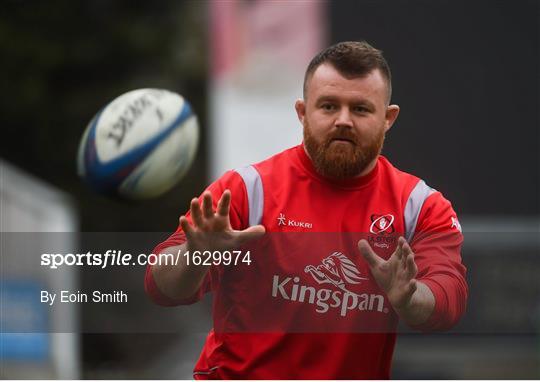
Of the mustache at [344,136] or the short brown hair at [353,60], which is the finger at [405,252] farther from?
the short brown hair at [353,60]

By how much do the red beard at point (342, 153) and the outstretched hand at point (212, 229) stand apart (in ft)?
1.53

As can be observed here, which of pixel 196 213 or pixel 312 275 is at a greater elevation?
pixel 196 213

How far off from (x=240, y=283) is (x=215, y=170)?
10577 millimetres

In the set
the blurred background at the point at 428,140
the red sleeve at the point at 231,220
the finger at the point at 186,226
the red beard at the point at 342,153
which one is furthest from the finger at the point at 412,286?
the blurred background at the point at 428,140

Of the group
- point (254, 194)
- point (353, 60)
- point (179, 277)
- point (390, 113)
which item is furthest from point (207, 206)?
point (390, 113)

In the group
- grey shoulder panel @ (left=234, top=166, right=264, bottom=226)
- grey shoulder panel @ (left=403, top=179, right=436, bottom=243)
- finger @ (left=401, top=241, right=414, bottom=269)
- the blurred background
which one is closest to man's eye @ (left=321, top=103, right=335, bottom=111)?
grey shoulder panel @ (left=234, top=166, right=264, bottom=226)

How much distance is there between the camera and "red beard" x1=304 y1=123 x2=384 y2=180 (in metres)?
4.38

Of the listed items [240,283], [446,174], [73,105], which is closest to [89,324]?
[446,174]

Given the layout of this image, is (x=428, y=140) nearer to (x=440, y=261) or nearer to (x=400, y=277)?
(x=440, y=261)

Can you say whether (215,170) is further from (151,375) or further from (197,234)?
(197,234)

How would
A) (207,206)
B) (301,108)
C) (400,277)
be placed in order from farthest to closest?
(301,108), (400,277), (207,206)

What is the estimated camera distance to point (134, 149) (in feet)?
18.7

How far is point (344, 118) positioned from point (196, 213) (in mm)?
660

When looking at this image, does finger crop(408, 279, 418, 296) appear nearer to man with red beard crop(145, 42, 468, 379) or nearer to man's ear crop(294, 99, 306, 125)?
man with red beard crop(145, 42, 468, 379)
